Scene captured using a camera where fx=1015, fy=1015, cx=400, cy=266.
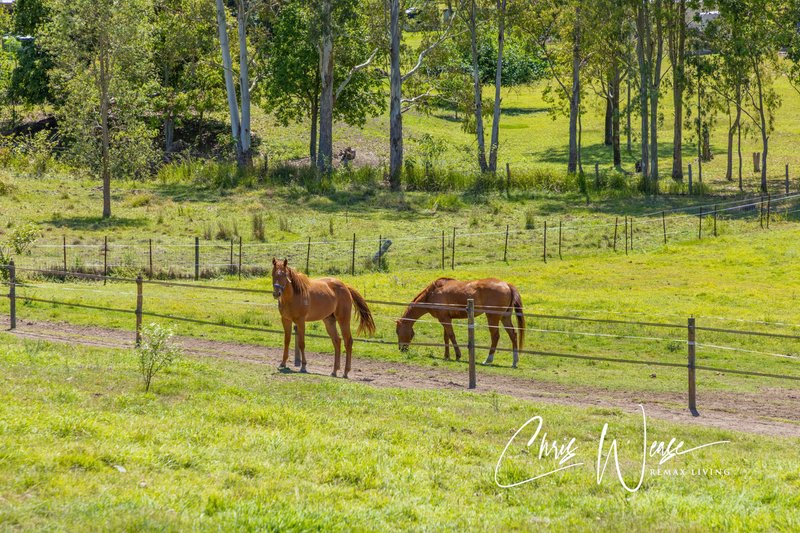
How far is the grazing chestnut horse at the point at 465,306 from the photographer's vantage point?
21.0 m

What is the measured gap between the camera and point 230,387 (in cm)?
1489

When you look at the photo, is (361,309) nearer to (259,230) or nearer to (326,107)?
(259,230)

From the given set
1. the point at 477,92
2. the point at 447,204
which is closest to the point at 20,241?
the point at 447,204

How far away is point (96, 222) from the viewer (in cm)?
3969

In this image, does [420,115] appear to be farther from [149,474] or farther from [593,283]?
[149,474]

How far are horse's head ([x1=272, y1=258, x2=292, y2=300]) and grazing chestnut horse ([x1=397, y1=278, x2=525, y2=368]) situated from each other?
373cm

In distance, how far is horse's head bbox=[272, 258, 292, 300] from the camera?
677 inches

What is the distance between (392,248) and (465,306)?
15.1 meters

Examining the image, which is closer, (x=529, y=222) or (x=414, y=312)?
(x=414, y=312)

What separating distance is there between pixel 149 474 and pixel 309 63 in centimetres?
5010

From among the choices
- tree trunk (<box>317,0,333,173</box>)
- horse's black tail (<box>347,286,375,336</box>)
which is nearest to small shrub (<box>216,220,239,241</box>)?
tree trunk (<box>317,0,333,173</box>)

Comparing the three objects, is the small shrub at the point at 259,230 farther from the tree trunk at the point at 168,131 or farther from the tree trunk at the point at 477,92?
the tree trunk at the point at 168,131

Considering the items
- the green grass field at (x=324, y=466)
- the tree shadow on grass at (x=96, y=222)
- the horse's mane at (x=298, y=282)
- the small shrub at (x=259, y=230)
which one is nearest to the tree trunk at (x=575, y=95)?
the small shrub at (x=259, y=230)

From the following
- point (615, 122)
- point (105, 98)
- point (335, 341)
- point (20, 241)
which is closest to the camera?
point (335, 341)
